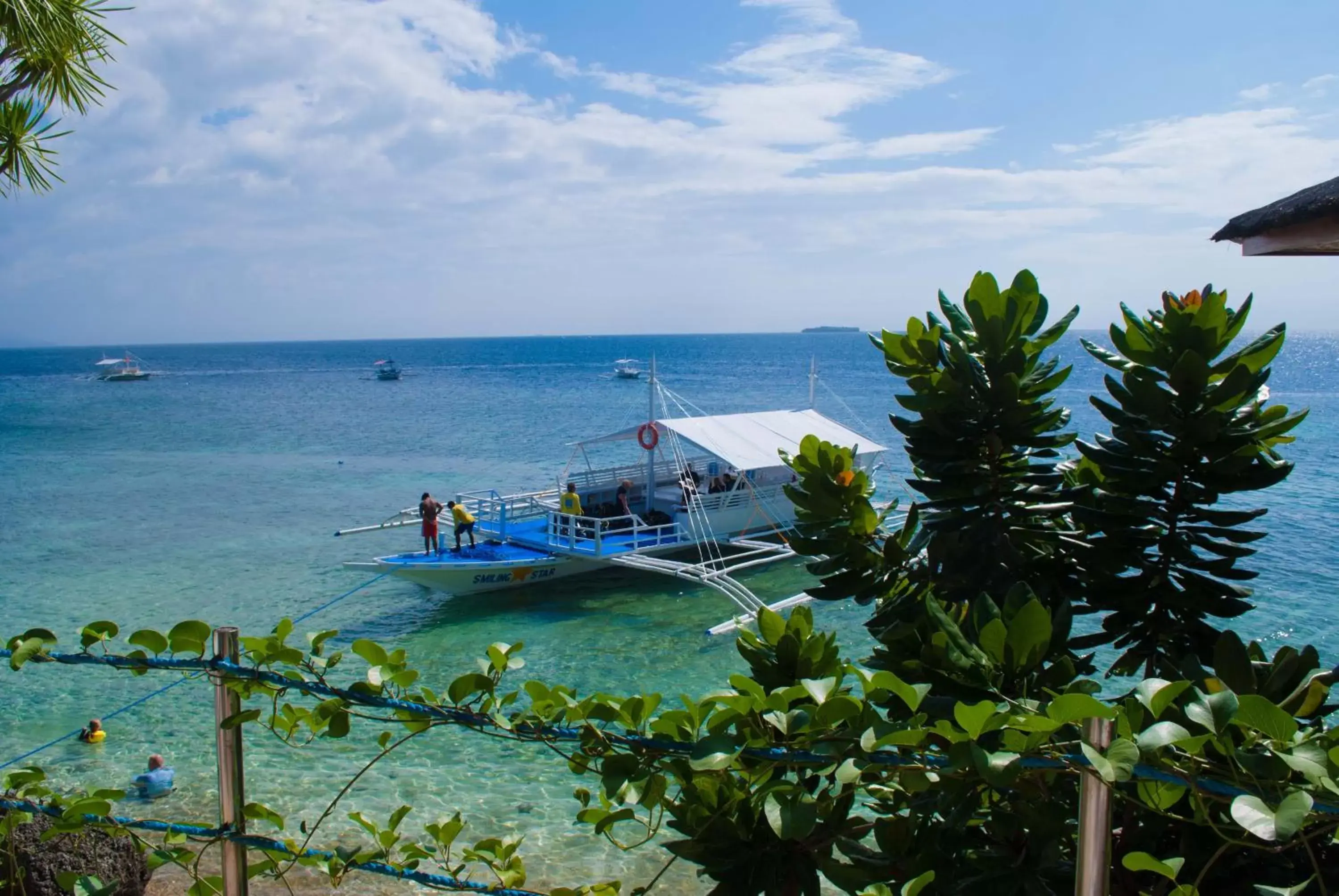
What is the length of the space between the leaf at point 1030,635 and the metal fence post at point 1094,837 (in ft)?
1.08

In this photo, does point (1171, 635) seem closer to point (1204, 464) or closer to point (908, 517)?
point (1204, 464)

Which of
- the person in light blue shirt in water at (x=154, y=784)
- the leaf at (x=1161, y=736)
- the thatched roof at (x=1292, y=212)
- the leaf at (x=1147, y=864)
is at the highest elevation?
the thatched roof at (x=1292, y=212)

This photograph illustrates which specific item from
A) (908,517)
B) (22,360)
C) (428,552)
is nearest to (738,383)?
(428,552)

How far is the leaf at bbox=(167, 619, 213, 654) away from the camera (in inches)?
82.4

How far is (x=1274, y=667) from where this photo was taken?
80.3 inches

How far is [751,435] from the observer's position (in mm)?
21625

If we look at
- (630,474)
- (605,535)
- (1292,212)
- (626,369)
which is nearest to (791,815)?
(1292,212)

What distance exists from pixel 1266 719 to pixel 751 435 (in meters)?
20.2

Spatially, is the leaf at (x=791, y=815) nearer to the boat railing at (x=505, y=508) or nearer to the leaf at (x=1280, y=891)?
the leaf at (x=1280, y=891)

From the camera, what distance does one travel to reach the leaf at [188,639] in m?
2.09

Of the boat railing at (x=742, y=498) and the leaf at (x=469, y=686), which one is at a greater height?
the leaf at (x=469, y=686)

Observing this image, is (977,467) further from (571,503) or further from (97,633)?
(571,503)

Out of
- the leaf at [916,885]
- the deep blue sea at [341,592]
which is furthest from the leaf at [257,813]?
the deep blue sea at [341,592]

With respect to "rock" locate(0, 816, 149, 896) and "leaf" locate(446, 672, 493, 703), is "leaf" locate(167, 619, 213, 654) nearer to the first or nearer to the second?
"leaf" locate(446, 672, 493, 703)
